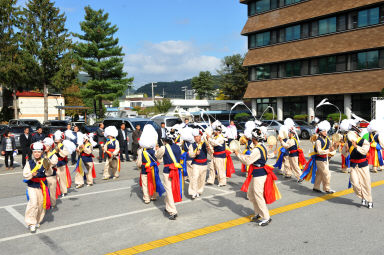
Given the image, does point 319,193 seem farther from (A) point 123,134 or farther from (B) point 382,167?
(A) point 123,134

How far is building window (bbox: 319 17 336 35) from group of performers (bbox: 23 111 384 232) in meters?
22.5

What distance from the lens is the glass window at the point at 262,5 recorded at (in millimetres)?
35656

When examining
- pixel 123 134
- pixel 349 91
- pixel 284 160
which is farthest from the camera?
pixel 349 91

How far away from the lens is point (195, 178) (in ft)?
26.8

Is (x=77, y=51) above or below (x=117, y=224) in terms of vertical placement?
above

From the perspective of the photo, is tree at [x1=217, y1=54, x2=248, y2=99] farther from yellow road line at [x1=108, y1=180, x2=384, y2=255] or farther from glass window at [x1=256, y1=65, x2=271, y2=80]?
yellow road line at [x1=108, y1=180, x2=384, y2=255]

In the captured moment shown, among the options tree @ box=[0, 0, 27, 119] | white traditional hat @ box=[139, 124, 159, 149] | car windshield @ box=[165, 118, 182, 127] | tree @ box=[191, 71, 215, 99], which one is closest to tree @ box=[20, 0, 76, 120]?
tree @ box=[0, 0, 27, 119]

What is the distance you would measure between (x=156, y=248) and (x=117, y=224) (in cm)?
147

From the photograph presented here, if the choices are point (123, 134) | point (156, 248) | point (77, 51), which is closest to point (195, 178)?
point (156, 248)

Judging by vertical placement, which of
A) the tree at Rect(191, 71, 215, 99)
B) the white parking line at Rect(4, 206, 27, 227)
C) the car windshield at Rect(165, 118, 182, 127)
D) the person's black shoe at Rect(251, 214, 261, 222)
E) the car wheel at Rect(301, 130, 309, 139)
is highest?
the tree at Rect(191, 71, 215, 99)

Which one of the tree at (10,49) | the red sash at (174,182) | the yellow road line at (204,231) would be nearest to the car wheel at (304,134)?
the yellow road line at (204,231)

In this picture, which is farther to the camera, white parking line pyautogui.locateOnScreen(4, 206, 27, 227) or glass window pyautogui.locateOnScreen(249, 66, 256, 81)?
glass window pyautogui.locateOnScreen(249, 66, 256, 81)

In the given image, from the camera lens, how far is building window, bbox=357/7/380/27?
27.7 meters

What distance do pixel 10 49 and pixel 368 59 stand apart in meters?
34.0
